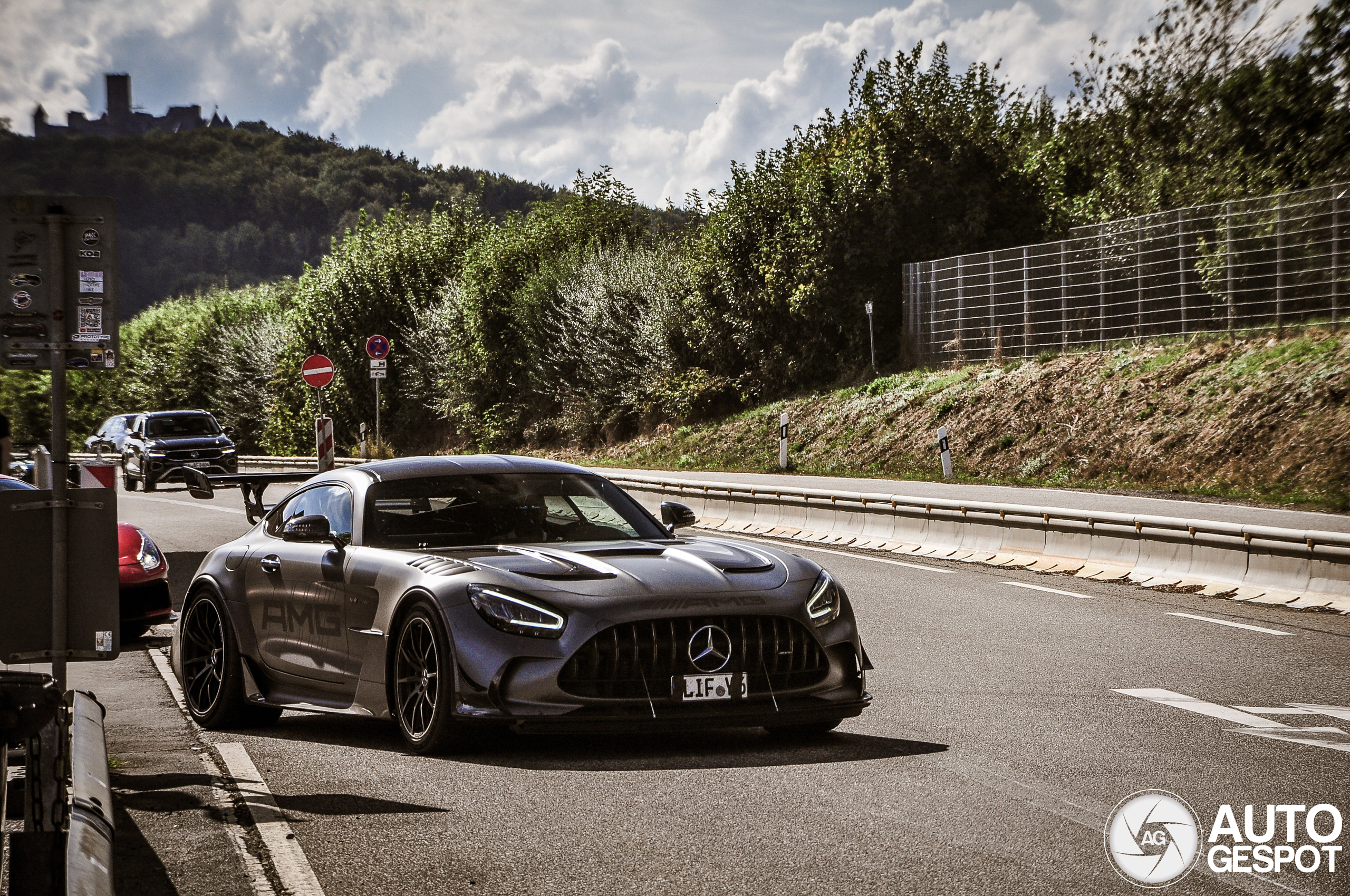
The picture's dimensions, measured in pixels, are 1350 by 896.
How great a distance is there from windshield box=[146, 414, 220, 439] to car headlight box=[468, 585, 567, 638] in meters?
31.6

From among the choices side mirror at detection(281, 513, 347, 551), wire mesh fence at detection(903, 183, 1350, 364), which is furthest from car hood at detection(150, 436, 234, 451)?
side mirror at detection(281, 513, 347, 551)

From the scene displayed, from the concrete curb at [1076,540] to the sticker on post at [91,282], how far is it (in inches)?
360

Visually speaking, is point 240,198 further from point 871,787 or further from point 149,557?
point 871,787

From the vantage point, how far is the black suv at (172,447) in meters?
35.1

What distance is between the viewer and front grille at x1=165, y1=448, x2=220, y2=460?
35250 mm

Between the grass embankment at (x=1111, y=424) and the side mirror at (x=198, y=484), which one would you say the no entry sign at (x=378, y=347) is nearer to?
the grass embankment at (x=1111, y=424)

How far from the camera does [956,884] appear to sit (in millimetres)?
4438

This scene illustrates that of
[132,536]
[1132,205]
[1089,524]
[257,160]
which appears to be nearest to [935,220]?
[1132,205]

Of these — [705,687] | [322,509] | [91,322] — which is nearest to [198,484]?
[322,509]

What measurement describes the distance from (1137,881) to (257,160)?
173 m

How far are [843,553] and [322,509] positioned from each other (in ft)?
34.1

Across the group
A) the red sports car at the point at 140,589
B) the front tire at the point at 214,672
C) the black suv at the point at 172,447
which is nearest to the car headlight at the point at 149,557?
the red sports car at the point at 140,589

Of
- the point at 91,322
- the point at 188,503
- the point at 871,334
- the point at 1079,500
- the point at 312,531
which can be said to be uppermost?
the point at 871,334

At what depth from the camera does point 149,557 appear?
37.7 feet
